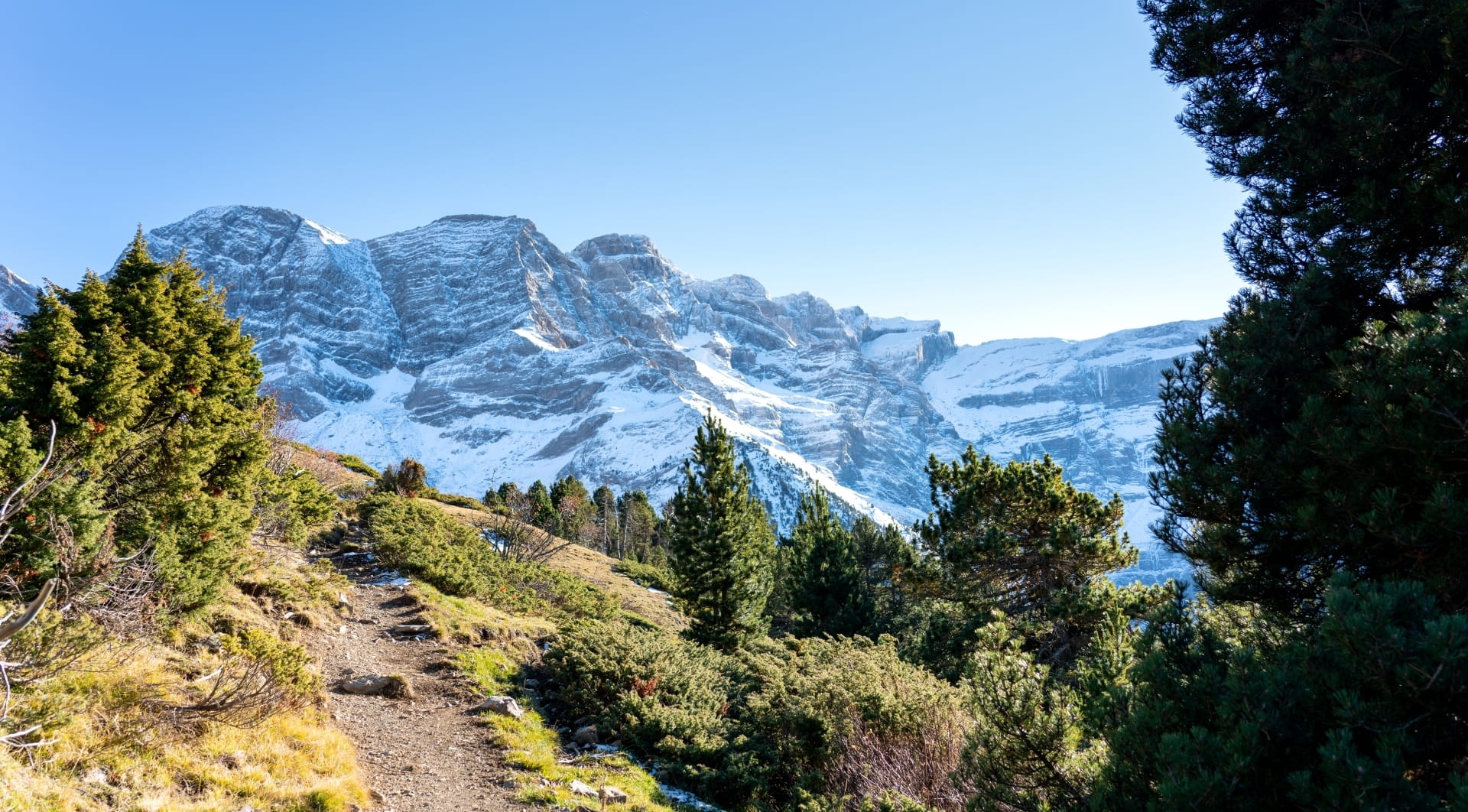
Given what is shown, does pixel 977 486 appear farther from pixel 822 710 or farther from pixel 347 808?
pixel 347 808

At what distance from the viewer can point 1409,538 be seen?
3.38 m

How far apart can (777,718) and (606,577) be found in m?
28.2

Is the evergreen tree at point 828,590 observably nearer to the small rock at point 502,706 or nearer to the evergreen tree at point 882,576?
the evergreen tree at point 882,576

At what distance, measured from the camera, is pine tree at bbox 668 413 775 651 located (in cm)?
2420

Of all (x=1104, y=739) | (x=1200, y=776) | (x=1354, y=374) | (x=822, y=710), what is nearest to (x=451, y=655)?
(x=822, y=710)

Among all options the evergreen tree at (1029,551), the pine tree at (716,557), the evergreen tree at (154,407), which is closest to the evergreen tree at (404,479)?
the pine tree at (716,557)

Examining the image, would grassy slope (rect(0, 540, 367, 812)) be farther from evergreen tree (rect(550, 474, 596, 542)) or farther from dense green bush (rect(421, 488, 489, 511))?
evergreen tree (rect(550, 474, 596, 542))

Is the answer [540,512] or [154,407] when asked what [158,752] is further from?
[540,512]

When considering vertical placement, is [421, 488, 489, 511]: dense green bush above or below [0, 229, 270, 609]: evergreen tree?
below

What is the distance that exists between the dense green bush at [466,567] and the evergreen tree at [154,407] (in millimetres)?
11094

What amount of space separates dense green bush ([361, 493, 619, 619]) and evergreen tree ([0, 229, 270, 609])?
1109cm

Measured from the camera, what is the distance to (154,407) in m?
10.2

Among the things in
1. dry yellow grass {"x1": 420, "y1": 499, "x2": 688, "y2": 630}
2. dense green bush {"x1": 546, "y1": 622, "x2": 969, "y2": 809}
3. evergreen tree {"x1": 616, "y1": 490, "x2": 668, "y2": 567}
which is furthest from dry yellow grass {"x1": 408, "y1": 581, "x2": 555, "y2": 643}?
evergreen tree {"x1": 616, "y1": 490, "x2": 668, "y2": 567}

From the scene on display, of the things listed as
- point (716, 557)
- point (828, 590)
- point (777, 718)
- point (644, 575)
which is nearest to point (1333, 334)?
Result: point (777, 718)
